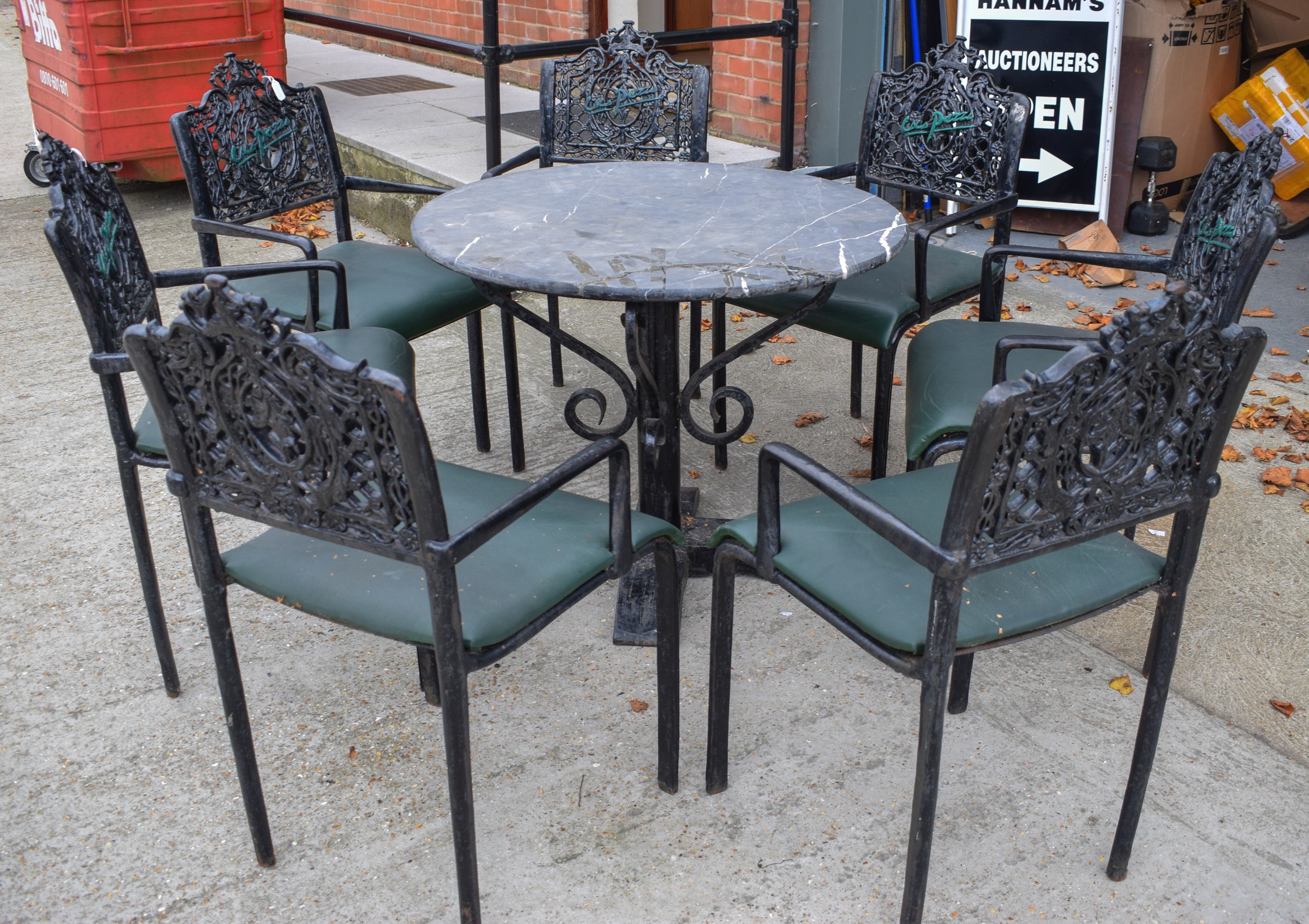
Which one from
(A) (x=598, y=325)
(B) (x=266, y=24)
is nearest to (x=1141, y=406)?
(A) (x=598, y=325)

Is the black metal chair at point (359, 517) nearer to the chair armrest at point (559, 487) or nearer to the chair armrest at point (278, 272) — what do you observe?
the chair armrest at point (559, 487)

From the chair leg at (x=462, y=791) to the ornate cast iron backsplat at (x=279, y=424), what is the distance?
0.24 meters

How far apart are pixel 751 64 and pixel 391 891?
4.79 meters

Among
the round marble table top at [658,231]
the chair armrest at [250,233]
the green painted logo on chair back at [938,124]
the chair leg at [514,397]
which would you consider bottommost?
the chair leg at [514,397]

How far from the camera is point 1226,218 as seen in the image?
8.02 ft

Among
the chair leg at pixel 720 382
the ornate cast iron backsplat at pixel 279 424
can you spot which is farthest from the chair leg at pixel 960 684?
the ornate cast iron backsplat at pixel 279 424

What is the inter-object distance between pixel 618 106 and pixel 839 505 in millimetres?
2348

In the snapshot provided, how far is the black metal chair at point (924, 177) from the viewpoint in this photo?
10.2ft

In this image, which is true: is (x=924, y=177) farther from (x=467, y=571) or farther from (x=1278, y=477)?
(x=467, y=571)

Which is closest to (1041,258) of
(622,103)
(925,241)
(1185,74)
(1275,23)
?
(925,241)

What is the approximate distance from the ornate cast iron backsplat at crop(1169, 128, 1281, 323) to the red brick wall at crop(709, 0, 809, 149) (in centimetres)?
325

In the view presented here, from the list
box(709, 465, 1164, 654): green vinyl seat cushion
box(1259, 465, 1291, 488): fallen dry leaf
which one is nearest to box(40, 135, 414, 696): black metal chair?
box(709, 465, 1164, 654): green vinyl seat cushion

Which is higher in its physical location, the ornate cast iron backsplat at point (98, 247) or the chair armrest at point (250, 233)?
the ornate cast iron backsplat at point (98, 247)

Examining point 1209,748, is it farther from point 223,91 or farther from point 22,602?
point 223,91
